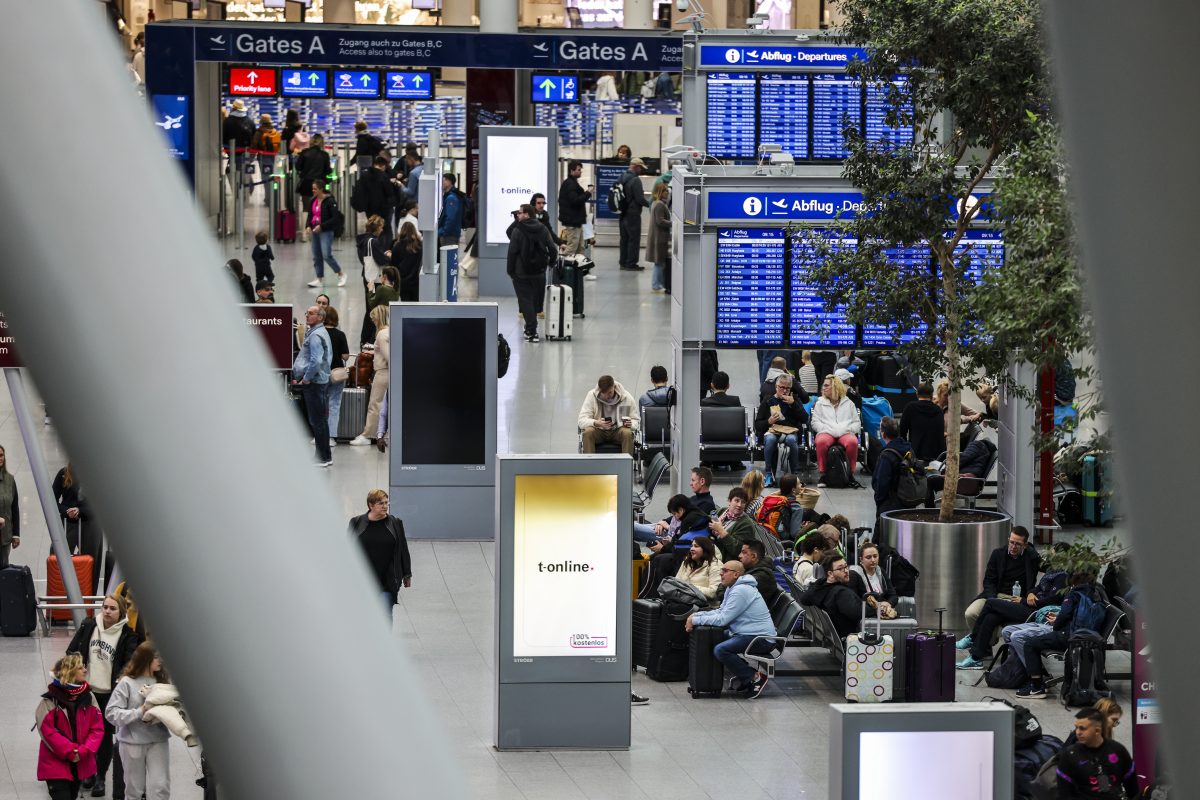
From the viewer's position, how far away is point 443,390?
18.6 metres

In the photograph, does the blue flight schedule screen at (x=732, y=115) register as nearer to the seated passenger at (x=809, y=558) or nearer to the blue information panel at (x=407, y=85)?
the seated passenger at (x=809, y=558)

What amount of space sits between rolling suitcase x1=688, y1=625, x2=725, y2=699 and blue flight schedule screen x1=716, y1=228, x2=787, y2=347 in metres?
4.04

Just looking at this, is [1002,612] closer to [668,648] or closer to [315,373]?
[668,648]

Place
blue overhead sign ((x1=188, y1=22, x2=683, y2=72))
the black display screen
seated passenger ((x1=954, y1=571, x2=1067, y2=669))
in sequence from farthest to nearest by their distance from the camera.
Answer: blue overhead sign ((x1=188, y1=22, x2=683, y2=72)) < the black display screen < seated passenger ((x1=954, y1=571, x2=1067, y2=669))

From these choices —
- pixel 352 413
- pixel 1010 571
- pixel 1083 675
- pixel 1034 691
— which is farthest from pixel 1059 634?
pixel 352 413

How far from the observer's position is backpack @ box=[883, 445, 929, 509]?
1853cm

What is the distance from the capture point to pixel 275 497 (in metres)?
0.78

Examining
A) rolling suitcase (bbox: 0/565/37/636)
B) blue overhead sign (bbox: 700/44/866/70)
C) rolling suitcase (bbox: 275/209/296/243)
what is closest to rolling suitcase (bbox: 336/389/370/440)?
blue overhead sign (bbox: 700/44/866/70)

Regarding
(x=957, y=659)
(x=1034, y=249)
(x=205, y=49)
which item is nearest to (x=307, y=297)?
(x=205, y=49)

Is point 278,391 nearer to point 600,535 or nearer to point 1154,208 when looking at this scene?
point 1154,208

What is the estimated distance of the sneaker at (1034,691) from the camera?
569 inches

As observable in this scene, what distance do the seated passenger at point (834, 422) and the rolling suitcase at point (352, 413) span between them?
211 inches

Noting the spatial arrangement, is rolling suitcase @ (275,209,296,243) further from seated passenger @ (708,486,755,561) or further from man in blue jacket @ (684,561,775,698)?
man in blue jacket @ (684,561,775,698)

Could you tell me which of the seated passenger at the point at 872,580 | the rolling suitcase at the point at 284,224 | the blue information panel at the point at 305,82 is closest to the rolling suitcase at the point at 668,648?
the seated passenger at the point at 872,580
